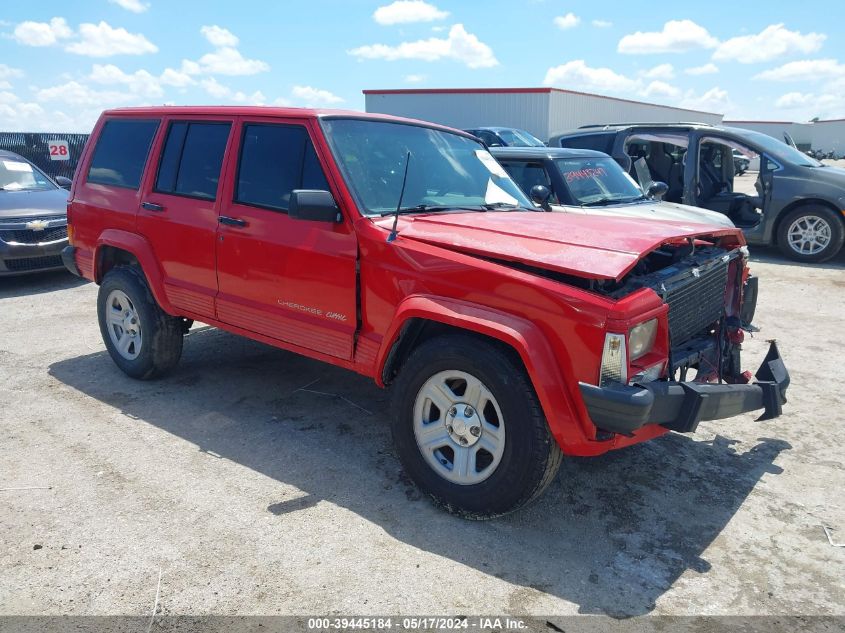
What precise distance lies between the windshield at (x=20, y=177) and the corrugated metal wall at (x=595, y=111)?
18275 mm

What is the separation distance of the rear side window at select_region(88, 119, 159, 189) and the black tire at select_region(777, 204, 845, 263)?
874cm

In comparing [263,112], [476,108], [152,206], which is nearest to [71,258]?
[152,206]

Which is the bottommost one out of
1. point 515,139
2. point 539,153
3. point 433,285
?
point 433,285

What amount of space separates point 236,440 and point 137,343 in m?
1.52

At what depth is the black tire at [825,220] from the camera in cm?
944

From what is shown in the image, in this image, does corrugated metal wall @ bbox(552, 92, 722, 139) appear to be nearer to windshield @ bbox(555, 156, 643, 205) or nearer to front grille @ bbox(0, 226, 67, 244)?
windshield @ bbox(555, 156, 643, 205)

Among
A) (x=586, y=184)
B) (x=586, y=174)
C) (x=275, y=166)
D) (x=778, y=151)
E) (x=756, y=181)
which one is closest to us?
(x=275, y=166)

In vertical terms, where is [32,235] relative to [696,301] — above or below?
below

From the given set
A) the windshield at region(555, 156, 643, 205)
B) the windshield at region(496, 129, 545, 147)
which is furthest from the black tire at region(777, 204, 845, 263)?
the windshield at region(496, 129, 545, 147)

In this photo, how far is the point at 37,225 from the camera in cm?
855

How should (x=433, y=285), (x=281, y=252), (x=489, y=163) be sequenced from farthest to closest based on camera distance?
(x=489, y=163)
(x=281, y=252)
(x=433, y=285)

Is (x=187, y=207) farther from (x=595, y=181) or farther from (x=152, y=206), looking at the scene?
(x=595, y=181)

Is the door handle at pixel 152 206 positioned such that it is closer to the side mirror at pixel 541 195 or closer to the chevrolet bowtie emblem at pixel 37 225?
the side mirror at pixel 541 195

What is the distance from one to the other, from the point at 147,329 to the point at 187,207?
104 centimetres
